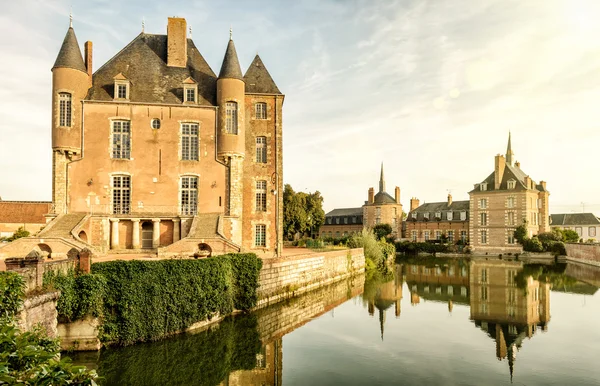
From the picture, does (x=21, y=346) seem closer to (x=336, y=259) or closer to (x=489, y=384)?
(x=489, y=384)

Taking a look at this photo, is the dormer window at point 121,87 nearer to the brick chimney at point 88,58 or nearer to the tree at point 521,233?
the brick chimney at point 88,58

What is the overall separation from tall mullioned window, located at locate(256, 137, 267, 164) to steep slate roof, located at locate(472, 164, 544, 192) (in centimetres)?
3855

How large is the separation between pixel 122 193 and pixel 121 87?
18.8 ft

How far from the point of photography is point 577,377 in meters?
10.9

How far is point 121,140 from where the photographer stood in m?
22.7

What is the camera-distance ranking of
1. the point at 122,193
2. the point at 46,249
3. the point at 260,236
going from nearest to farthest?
the point at 46,249, the point at 122,193, the point at 260,236

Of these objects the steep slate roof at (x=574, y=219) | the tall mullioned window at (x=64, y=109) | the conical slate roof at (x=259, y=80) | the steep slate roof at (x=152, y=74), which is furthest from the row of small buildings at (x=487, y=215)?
the tall mullioned window at (x=64, y=109)

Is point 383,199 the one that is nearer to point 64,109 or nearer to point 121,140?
point 121,140

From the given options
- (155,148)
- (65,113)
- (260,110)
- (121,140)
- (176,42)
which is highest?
(176,42)

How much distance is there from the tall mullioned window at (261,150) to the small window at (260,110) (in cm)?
132

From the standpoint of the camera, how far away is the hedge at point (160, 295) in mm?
12109

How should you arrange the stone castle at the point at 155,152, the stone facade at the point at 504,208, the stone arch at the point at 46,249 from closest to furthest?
1. the stone arch at the point at 46,249
2. the stone castle at the point at 155,152
3. the stone facade at the point at 504,208

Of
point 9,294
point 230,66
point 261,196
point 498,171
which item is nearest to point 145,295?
point 9,294

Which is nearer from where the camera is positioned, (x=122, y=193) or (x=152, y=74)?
(x=122, y=193)
